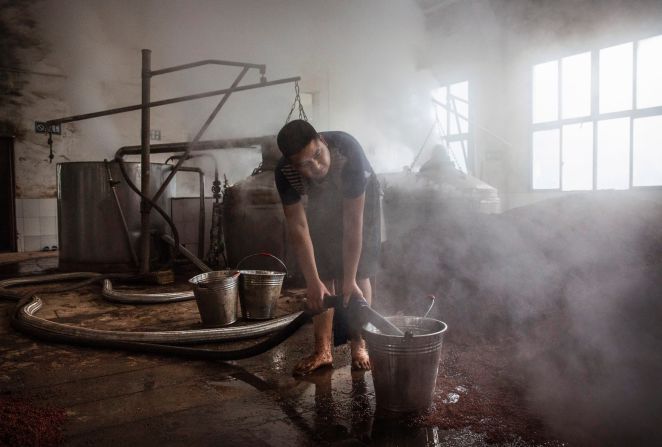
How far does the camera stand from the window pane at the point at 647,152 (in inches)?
322

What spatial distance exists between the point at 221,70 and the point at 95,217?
16.1 feet

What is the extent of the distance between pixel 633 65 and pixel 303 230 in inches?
340

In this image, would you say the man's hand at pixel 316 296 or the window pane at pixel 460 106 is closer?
the man's hand at pixel 316 296

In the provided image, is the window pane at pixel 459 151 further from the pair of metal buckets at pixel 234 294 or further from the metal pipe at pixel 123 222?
the pair of metal buckets at pixel 234 294

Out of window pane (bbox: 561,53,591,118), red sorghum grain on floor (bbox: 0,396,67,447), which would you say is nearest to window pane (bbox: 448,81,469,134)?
window pane (bbox: 561,53,591,118)

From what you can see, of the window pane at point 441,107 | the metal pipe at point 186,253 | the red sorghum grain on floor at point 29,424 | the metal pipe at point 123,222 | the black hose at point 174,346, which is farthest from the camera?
the window pane at point 441,107

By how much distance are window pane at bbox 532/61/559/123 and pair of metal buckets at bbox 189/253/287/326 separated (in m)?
8.19

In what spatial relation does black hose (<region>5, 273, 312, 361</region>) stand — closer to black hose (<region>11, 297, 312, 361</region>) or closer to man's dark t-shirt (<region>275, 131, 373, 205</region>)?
black hose (<region>11, 297, 312, 361</region>)

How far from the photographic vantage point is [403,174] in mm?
7309

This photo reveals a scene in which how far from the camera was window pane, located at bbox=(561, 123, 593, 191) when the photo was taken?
9164 millimetres

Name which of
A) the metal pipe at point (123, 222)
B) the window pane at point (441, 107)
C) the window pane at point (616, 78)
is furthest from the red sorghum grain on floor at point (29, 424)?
the window pane at point (441, 107)

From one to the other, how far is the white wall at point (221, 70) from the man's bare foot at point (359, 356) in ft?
20.6

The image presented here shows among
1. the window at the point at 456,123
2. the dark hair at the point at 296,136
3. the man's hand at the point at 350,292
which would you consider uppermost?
the window at the point at 456,123

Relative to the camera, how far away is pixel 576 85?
9.32 m
